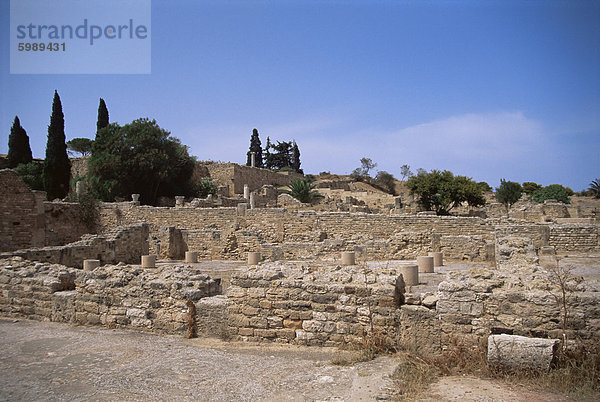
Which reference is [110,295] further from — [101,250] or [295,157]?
[295,157]

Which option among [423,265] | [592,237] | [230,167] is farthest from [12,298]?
[230,167]

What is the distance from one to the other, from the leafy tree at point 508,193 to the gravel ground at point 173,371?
48554 millimetres

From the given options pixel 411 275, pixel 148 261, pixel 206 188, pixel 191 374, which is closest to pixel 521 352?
pixel 191 374

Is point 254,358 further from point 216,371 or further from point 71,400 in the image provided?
point 71,400

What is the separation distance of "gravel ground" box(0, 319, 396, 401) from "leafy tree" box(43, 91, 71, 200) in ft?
124

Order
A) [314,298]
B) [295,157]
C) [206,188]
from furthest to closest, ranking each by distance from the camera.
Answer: [295,157]
[206,188]
[314,298]

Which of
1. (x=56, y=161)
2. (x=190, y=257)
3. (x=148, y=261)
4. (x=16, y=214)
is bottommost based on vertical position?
(x=190, y=257)

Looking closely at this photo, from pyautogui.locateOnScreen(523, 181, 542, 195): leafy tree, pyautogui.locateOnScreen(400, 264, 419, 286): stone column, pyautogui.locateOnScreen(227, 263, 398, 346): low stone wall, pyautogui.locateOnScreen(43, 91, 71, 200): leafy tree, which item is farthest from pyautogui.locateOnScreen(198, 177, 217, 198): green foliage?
pyautogui.locateOnScreen(523, 181, 542, 195): leafy tree

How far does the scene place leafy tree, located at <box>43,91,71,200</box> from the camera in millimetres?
38781

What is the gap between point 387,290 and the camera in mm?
4941

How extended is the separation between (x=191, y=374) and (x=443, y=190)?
102 feet

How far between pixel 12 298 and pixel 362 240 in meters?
11.9

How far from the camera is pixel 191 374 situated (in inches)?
174

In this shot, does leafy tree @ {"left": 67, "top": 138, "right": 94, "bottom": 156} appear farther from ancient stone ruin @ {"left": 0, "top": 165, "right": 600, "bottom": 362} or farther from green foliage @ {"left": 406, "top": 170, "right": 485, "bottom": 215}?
ancient stone ruin @ {"left": 0, "top": 165, "right": 600, "bottom": 362}
